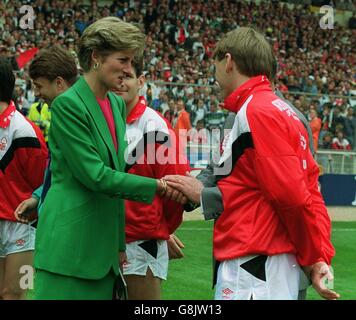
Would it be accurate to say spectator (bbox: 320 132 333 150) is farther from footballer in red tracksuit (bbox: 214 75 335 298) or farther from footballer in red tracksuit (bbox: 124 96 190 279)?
footballer in red tracksuit (bbox: 214 75 335 298)

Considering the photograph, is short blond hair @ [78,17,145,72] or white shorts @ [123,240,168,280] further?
white shorts @ [123,240,168,280]

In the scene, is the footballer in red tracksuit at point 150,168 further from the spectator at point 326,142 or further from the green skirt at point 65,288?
the spectator at point 326,142

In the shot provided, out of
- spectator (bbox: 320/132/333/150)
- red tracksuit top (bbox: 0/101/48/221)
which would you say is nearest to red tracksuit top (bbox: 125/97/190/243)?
red tracksuit top (bbox: 0/101/48/221)

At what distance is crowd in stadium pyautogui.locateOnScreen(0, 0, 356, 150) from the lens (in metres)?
20.5

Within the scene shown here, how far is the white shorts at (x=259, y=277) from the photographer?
12.4ft

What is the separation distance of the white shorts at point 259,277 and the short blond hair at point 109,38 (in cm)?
114

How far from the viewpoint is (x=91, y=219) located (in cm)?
381

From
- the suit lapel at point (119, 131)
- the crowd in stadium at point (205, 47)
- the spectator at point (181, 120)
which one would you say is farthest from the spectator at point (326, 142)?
the suit lapel at point (119, 131)

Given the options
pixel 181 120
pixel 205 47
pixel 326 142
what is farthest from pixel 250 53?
→ pixel 205 47

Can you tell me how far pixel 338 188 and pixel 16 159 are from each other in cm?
1536

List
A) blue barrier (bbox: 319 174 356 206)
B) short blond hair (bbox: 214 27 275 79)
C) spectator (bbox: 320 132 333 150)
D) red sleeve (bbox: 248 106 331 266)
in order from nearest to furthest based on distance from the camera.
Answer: red sleeve (bbox: 248 106 331 266) < short blond hair (bbox: 214 27 275 79) < blue barrier (bbox: 319 174 356 206) < spectator (bbox: 320 132 333 150)

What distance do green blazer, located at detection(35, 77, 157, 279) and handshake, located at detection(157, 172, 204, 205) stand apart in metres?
0.17

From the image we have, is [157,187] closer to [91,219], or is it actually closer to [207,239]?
[91,219]

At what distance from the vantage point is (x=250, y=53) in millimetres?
3893
